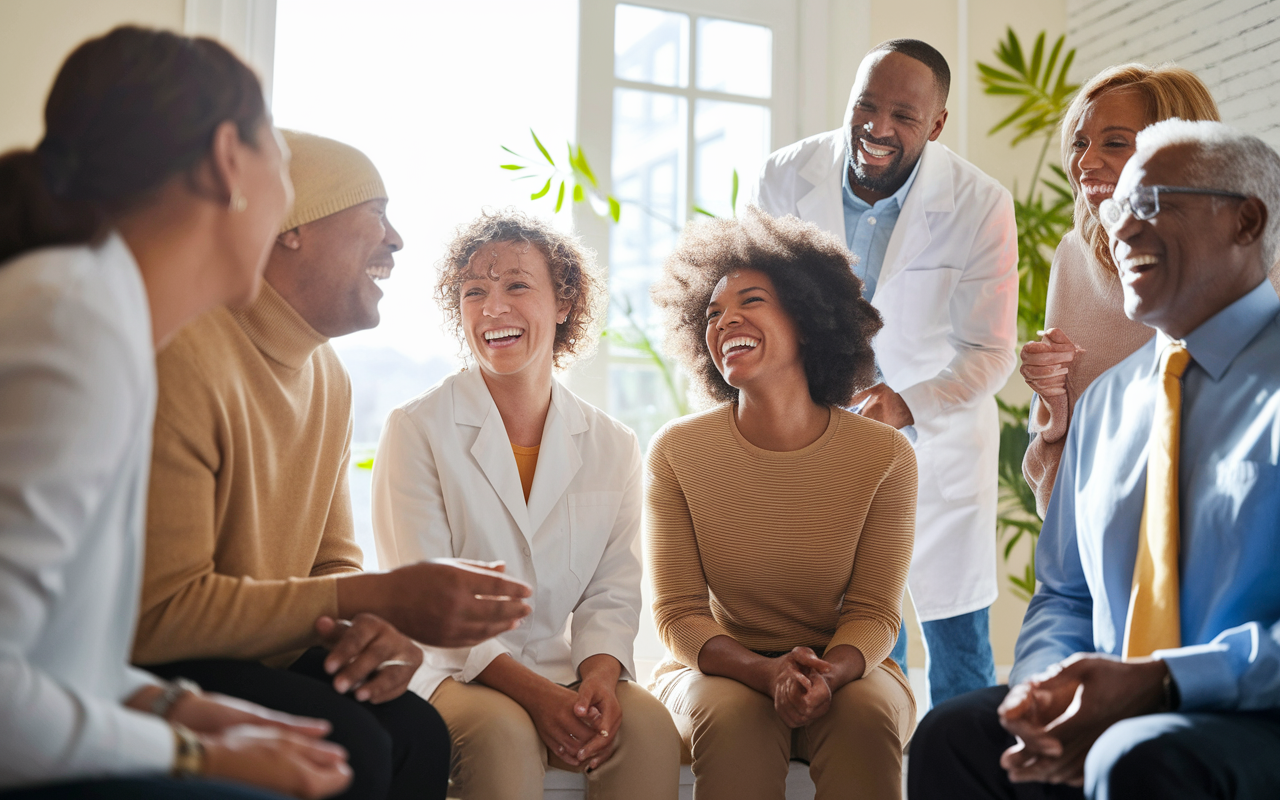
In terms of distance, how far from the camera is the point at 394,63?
4035 mm

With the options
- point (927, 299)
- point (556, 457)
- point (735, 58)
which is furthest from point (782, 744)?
point (735, 58)

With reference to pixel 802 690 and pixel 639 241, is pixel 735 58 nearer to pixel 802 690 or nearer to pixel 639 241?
pixel 639 241

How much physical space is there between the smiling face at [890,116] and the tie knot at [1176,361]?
124cm

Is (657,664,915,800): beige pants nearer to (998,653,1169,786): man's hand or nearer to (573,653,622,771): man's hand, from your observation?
(573,653,622,771): man's hand

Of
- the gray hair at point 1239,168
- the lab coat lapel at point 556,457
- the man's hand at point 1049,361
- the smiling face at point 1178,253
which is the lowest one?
the lab coat lapel at point 556,457

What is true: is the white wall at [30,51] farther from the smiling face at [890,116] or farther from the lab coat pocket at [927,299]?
the lab coat pocket at [927,299]

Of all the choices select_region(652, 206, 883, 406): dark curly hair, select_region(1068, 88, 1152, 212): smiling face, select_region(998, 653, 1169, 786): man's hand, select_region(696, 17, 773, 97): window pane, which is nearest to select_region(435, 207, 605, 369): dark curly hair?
select_region(652, 206, 883, 406): dark curly hair

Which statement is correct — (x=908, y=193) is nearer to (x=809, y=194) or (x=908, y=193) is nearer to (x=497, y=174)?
(x=809, y=194)

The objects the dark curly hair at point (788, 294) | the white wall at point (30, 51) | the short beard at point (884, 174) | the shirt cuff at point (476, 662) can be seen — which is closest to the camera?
the shirt cuff at point (476, 662)

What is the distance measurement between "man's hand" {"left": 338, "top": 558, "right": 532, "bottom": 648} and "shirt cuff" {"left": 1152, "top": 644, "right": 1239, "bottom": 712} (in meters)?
0.93

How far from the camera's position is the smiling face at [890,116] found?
8.86 ft

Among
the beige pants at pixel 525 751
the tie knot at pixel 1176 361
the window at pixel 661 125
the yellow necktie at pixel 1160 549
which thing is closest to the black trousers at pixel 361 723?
the beige pants at pixel 525 751

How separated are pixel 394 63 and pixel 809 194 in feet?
6.51

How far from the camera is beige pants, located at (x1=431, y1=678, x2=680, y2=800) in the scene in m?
1.87
